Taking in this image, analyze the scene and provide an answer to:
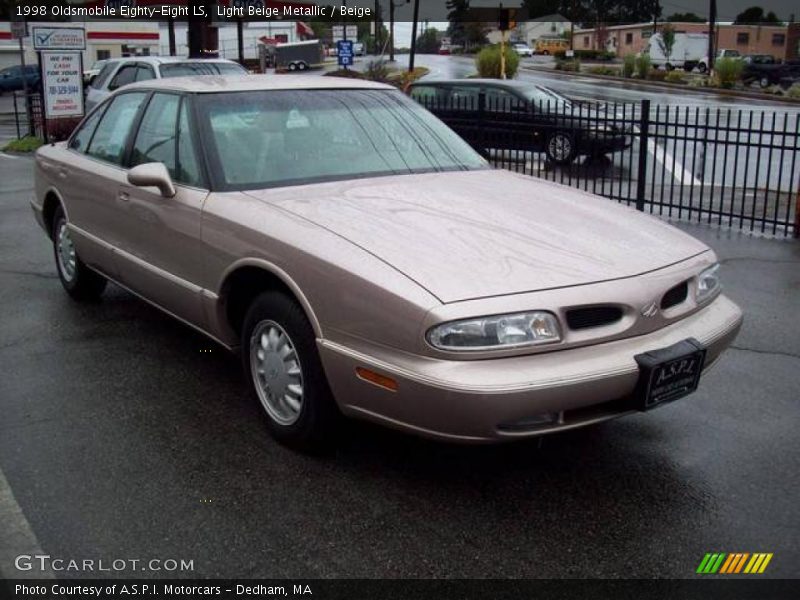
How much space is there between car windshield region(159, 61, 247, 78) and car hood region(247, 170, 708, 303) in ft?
36.5

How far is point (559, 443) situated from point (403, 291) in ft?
4.39

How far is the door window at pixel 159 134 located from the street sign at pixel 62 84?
1373 cm

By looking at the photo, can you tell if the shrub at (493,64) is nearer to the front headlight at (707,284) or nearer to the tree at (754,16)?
the front headlight at (707,284)

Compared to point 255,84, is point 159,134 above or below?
below

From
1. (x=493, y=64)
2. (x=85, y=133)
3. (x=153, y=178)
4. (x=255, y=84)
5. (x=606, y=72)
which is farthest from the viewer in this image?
(x=606, y=72)

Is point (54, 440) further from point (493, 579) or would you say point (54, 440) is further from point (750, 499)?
point (750, 499)

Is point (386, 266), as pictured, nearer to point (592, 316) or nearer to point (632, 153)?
point (592, 316)

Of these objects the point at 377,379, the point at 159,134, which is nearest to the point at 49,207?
the point at 159,134

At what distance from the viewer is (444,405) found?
3.18 m

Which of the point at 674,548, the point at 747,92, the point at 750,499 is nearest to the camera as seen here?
the point at 674,548

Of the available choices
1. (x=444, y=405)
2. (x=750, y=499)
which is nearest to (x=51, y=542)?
(x=444, y=405)

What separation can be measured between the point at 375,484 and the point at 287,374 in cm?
61

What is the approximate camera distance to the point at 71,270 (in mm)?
6355

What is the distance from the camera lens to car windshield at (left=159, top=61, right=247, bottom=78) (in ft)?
49.4
